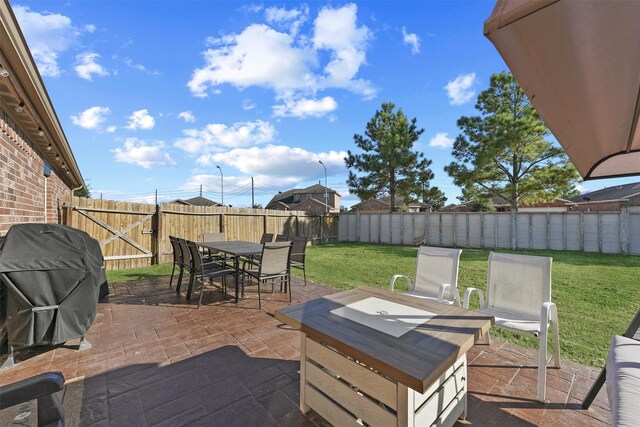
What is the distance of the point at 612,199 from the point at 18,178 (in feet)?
106

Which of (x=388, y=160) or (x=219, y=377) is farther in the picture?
(x=388, y=160)

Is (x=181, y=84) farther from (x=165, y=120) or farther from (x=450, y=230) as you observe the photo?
(x=450, y=230)

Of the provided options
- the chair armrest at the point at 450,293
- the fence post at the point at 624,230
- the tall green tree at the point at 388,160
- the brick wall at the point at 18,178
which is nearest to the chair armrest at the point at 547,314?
the chair armrest at the point at 450,293

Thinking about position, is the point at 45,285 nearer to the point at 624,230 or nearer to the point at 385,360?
the point at 385,360

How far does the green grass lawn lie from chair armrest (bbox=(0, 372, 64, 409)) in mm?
3652

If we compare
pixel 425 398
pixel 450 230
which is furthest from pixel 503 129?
pixel 425 398

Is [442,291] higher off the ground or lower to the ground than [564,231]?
lower

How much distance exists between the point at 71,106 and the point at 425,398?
6.90 meters

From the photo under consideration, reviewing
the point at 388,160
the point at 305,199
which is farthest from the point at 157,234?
the point at 305,199

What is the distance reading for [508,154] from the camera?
12336 millimetres

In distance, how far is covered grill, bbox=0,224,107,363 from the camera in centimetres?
232

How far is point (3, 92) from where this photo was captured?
7.57ft

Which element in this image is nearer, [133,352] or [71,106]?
[133,352]

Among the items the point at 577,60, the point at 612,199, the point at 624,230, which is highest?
the point at 612,199
